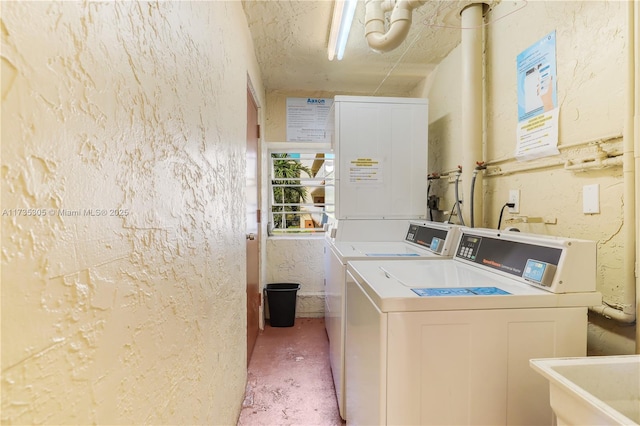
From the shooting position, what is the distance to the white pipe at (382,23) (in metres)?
1.81

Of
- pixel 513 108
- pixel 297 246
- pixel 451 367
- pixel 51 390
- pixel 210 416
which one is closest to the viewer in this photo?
pixel 51 390

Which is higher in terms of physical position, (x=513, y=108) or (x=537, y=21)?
(x=537, y=21)

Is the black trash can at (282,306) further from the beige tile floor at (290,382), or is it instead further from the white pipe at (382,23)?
the white pipe at (382,23)

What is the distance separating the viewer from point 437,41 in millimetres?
2438

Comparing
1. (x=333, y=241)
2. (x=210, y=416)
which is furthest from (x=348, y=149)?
(x=210, y=416)

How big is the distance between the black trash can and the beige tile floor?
4.0 inches

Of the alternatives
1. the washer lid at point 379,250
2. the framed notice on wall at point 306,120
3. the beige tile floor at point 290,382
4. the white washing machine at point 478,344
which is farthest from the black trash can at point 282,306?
the white washing machine at point 478,344

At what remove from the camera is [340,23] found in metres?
1.99

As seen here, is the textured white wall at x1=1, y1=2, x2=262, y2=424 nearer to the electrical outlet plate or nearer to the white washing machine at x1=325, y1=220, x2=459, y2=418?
the white washing machine at x1=325, y1=220, x2=459, y2=418

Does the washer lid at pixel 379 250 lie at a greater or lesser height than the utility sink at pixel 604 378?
Answer: greater

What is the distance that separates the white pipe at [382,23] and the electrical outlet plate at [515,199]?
1188 millimetres

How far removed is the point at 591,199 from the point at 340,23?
1.73m

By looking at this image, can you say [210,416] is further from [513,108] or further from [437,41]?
[437,41]

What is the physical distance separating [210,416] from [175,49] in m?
1.38
